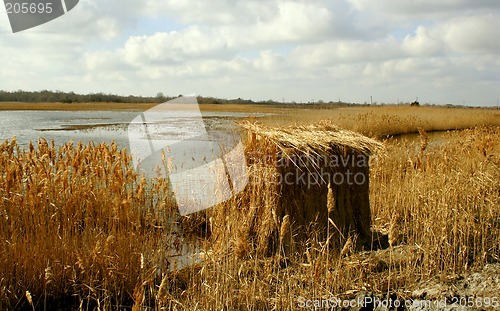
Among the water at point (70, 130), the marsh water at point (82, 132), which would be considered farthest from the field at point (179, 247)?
the water at point (70, 130)

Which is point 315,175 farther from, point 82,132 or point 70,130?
point 70,130

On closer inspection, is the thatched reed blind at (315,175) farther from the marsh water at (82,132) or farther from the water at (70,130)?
the water at (70,130)

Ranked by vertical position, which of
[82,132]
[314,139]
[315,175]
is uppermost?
[314,139]

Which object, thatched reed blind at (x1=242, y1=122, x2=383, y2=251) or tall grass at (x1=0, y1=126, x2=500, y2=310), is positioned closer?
tall grass at (x1=0, y1=126, x2=500, y2=310)

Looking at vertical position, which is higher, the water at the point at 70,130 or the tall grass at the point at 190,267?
the water at the point at 70,130

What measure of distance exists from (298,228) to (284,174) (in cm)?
61

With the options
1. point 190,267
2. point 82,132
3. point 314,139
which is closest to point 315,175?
point 314,139

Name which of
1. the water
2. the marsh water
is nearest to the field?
the marsh water

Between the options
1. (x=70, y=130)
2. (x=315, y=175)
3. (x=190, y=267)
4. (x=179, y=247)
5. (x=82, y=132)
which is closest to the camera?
(x=190, y=267)

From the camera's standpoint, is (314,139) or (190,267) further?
(314,139)

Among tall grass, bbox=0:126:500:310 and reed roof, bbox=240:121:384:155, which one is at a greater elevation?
reed roof, bbox=240:121:384:155

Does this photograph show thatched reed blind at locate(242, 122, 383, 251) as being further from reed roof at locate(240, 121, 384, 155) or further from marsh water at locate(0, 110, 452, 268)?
marsh water at locate(0, 110, 452, 268)

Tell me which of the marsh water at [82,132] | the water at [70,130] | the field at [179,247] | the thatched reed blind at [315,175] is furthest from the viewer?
the water at [70,130]

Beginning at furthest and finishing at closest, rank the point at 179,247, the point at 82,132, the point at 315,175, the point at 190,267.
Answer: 1. the point at 82,132
2. the point at 179,247
3. the point at 315,175
4. the point at 190,267
